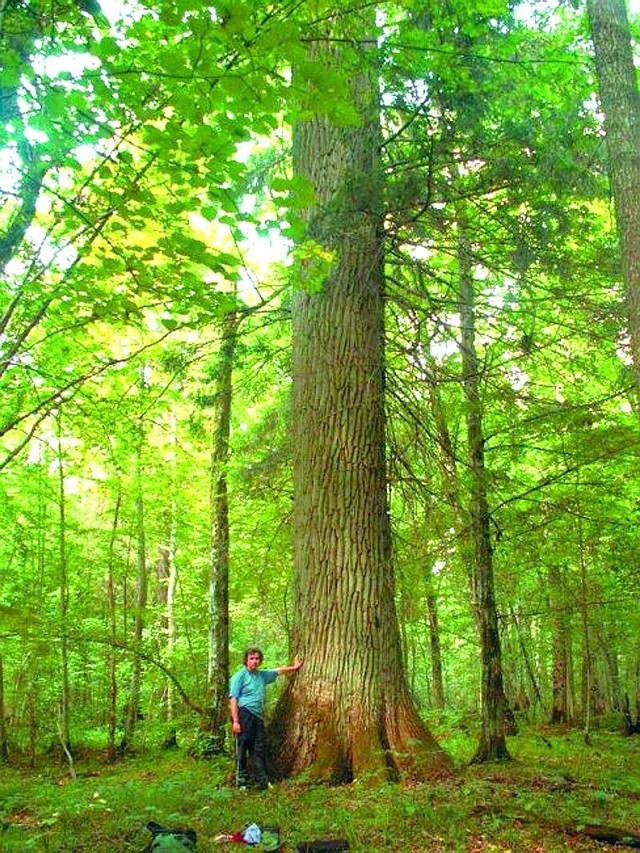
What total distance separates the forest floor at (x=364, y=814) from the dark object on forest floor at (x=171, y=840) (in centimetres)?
10

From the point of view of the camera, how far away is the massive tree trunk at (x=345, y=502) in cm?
554

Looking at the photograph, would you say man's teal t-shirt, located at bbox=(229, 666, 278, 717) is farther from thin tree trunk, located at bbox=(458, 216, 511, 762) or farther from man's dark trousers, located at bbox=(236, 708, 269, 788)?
thin tree trunk, located at bbox=(458, 216, 511, 762)

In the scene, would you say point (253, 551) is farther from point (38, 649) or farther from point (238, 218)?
point (238, 218)

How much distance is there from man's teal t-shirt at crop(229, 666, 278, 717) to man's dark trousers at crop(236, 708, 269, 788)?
0.08m

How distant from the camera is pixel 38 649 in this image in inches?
340

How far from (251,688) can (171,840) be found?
108 inches

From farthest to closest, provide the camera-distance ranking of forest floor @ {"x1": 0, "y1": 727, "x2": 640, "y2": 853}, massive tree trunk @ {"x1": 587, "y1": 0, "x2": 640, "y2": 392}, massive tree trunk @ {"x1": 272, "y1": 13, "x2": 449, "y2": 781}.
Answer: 1. massive tree trunk @ {"x1": 272, "y1": 13, "x2": 449, "y2": 781}
2. massive tree trunk @ {"x1": 587, "y1": 0, "x2": 640, "y2": 392}
3. forest floor @ {"x1": 0, "y1": 727, "x2": 640, "y2": 853}

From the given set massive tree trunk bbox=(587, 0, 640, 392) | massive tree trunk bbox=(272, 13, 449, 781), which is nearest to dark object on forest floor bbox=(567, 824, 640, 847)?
massive tree trunk bbox=(272, 13, 449, 781)

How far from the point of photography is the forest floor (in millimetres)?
4020

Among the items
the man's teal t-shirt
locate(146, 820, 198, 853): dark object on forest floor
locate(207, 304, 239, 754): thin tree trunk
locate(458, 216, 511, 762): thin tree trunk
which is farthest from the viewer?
locate(207, 304, 239, 754): thin tree trunk

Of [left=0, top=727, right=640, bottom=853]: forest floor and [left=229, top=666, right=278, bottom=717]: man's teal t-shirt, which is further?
[left=229, top=666, right=278, bottom=717]: man's teal t-shirt

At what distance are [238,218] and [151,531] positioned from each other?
1088 centimetres

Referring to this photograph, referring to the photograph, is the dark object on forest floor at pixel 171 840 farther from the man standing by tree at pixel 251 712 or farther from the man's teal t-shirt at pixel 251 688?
the man's teal t-shirt at pixel 251 688

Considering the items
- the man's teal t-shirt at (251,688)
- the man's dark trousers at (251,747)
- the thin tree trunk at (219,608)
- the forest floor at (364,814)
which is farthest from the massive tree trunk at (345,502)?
the thin tree trunk at (219,608)
